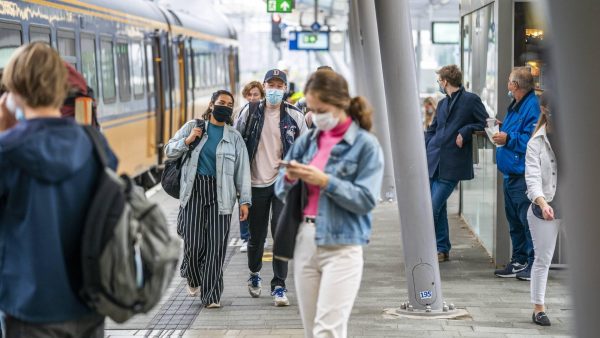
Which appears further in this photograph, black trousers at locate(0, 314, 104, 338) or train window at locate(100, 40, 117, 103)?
train window at locate(100, 40, 117, 103)

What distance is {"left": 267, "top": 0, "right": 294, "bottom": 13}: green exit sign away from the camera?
26.9m

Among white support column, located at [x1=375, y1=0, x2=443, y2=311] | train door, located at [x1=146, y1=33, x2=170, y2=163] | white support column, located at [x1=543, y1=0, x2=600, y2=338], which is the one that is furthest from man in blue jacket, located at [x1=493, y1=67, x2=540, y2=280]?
train door, located at [x1=146, y1=33, x2=170, y2=163]

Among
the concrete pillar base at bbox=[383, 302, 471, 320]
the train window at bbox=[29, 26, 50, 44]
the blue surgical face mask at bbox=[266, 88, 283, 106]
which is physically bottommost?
the concrete pillar base at bbox=[383, 302, 471, 320]

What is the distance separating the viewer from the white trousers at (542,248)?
26.0ft

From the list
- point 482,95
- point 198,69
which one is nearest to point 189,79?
point 198,69

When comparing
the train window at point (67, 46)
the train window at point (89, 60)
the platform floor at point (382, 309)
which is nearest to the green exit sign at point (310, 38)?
the train window at point (89, 60)

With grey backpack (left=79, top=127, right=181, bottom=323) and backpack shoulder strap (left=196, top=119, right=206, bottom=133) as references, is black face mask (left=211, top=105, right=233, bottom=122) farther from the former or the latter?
grey backpack (left=79, top=127, right=181, bottom=323)

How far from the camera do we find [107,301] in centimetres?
400

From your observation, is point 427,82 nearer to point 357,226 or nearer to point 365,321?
point 365,321

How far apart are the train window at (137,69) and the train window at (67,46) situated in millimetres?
4041

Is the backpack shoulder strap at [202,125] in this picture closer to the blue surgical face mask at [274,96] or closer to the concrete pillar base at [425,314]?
the blue surgical face mask at [274,96]

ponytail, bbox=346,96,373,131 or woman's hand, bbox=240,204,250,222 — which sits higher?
ponytail, bbox=346,96,373,131

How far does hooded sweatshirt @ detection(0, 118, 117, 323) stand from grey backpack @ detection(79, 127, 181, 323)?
0.07m

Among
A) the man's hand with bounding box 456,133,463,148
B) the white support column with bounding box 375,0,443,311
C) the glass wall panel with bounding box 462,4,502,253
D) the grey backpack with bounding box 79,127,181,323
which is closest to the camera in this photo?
the grey backpack with bounding box 79,127,181,323
